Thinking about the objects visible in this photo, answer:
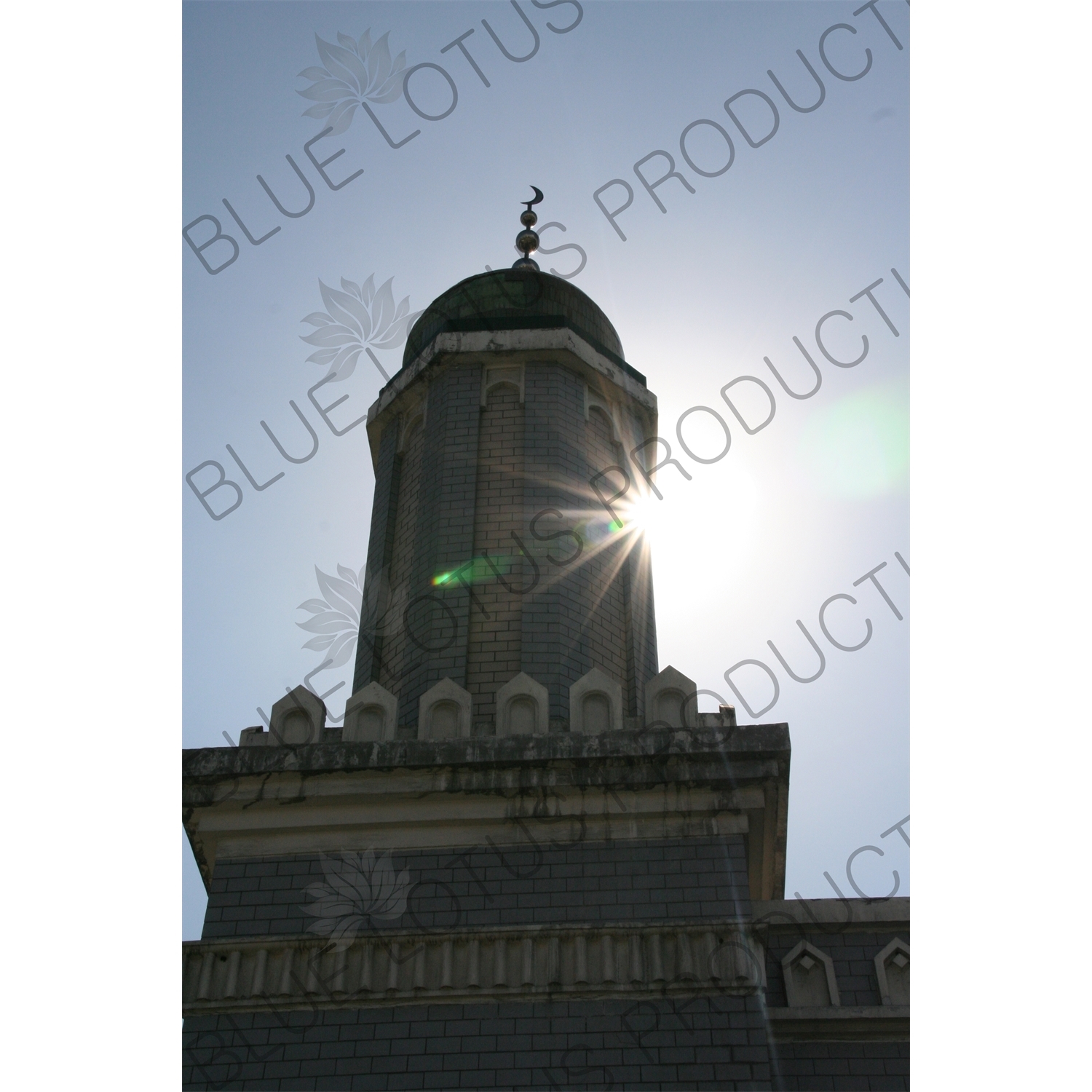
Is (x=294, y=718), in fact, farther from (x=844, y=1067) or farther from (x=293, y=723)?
(x=844, y=1067)

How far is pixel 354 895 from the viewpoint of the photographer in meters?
10.3

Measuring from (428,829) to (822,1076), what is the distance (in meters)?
3.78

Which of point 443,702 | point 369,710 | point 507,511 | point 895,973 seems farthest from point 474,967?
point 507,511

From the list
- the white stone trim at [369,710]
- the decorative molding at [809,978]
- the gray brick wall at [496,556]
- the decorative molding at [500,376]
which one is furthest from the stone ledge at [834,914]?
the decorative molding at [500,376]

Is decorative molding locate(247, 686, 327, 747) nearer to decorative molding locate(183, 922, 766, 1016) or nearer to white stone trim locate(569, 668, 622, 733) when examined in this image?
decorative molding locate(183, 922, 766, 1016)

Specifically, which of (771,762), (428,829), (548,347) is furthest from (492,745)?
(548,347)

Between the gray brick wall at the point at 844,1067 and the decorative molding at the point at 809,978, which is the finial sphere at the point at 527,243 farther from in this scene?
the gray brick wall at the point at 844,1067

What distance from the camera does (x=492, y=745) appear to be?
10742 millimetres

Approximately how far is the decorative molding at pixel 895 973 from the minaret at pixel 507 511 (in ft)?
9.75

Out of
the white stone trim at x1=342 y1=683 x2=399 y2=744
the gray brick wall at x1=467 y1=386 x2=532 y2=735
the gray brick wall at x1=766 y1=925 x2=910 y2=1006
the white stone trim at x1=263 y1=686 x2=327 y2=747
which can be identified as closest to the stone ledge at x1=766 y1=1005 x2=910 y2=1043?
the gray brick wall at x1=766 y1=925 x2=910 y2=1006

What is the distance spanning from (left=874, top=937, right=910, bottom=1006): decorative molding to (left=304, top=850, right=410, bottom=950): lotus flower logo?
4.03m

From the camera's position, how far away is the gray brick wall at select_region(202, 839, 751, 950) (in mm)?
10055

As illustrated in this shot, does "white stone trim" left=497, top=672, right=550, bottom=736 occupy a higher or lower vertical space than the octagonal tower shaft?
lower

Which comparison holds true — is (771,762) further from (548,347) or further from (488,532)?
(548,347)
